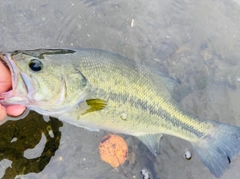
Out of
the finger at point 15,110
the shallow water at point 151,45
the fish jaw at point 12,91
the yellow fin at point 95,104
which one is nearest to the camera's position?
the fish jaw at point 12,91

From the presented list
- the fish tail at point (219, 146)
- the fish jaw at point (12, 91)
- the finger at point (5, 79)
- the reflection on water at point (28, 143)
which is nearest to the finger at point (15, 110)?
the reflection on water at point (28, 143)

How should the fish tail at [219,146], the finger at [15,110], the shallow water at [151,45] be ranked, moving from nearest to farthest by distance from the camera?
the finger at [15,110]
the fish tail at [219,146]
the shallow water at [151,45]

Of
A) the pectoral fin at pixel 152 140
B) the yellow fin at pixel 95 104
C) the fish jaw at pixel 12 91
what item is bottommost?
the pectoral fin at pixel 152 140

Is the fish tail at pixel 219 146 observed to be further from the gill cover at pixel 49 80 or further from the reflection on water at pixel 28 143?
the reflection on water at pixel 28 143

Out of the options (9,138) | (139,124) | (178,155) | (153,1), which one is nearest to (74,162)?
(9,138)

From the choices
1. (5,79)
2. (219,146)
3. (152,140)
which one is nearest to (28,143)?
(5,79)

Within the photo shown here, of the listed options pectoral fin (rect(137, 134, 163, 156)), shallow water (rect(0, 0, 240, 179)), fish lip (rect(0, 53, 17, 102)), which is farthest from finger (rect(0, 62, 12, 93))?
pectoral fin (rect(137, 134, 163, 156))

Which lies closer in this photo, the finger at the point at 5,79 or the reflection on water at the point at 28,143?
the finger at the point at 5,79

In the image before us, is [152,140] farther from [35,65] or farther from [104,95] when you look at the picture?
[35,65]
